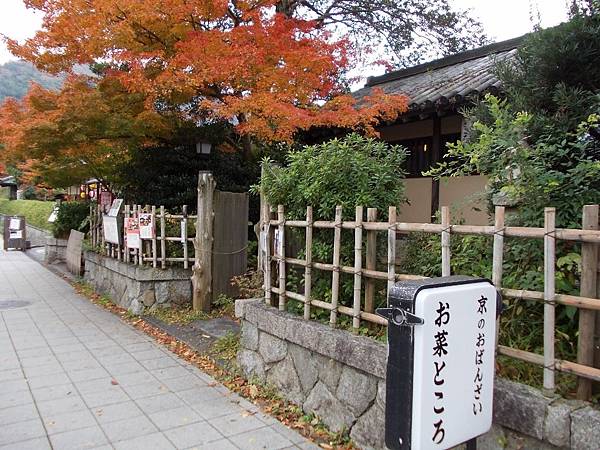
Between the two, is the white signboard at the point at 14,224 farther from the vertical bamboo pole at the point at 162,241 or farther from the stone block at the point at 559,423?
the stone block at the point at 559,423

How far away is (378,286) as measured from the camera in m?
4.24

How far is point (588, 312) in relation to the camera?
8.71ft

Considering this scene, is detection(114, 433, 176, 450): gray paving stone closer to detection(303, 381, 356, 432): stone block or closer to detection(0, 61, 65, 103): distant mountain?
detection(303, 381, 356, 432): stone block

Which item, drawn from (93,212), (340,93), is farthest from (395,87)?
(93,212)

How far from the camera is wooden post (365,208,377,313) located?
399cm

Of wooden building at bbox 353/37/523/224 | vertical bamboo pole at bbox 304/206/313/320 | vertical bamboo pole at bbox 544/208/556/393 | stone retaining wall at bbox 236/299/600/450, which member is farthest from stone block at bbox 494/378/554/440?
wooden building at bbox 353/37/523/224

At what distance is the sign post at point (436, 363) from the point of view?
2.04m

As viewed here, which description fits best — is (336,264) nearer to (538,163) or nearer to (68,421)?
(538,163)

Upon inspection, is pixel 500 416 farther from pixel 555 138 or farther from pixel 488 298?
pixel 555 138

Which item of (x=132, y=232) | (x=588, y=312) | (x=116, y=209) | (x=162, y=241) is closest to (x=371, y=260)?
(x=588, y=312)

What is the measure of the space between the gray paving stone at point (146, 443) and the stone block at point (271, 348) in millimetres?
1318

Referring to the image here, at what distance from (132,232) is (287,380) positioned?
17.2 feet

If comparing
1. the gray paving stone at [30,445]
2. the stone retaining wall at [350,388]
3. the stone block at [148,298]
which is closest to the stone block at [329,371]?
the stone retaining wall at [350,388]

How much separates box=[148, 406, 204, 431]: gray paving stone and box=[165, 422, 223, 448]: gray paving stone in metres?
0.09
